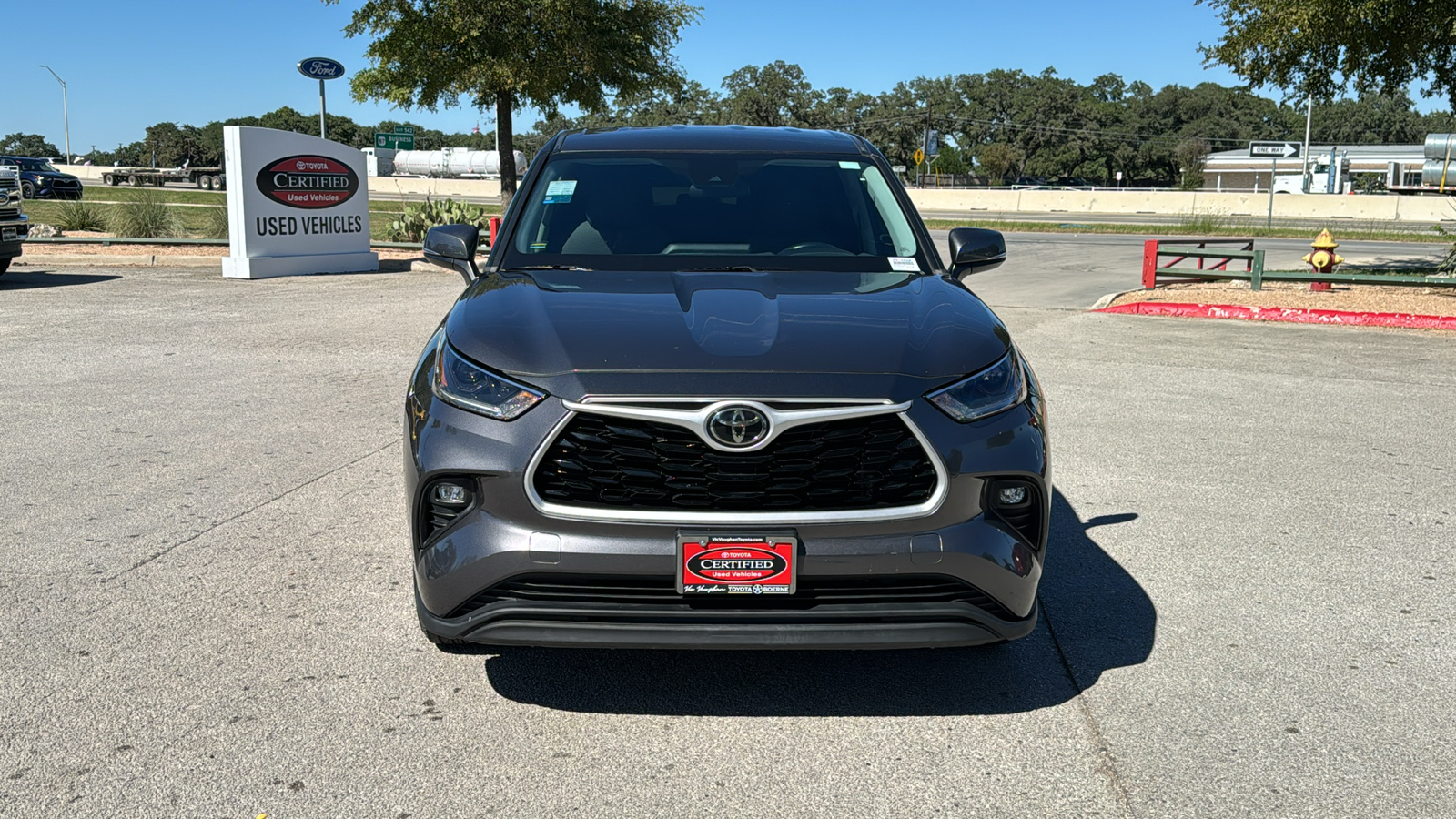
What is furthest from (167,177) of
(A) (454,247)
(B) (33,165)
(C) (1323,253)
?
(A) (454,247)

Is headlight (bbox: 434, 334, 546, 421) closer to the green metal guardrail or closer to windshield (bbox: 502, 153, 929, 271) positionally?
windshield (bbox: 502, 153, 929, 271)

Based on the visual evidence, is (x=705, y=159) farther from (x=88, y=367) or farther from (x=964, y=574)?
(x=88, y=367)

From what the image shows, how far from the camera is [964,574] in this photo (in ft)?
10.7

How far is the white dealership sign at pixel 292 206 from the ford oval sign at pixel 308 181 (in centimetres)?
1

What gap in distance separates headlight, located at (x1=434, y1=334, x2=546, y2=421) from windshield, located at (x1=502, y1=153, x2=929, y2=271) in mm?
1040

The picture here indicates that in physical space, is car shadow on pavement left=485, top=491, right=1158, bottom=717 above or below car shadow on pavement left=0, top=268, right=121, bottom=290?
below

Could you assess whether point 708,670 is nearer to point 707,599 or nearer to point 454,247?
point 707,599

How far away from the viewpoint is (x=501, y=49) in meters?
22.8

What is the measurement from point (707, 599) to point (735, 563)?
126 millimetres

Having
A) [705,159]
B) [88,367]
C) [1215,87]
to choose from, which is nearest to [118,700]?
[705,159]

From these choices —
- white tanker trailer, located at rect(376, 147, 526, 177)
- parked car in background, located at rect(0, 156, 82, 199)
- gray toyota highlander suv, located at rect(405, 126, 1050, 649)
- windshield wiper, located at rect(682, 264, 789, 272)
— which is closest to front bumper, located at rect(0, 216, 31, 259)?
windshield wiper, located at rect(682, 264, 789, 272)

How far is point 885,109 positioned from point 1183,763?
485ft

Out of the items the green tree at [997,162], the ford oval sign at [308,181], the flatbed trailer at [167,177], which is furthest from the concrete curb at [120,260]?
the green tree at [997,162]

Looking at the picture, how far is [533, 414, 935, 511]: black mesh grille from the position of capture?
319cm
